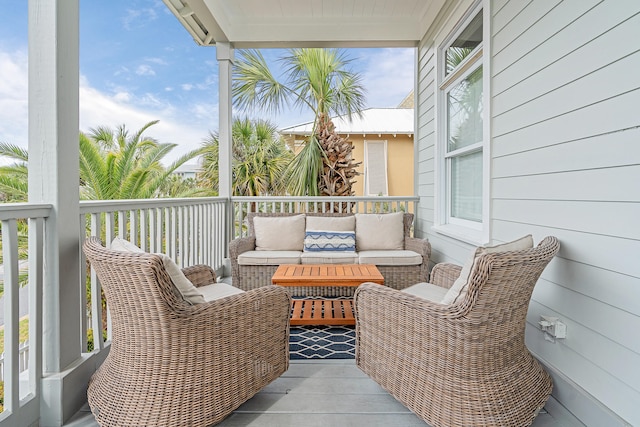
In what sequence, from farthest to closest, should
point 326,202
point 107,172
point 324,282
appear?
point 326,202, point 107,172, point 324,282

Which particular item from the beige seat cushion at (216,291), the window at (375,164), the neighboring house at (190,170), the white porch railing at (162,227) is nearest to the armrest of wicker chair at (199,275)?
the beige seat cushion at (216,291)

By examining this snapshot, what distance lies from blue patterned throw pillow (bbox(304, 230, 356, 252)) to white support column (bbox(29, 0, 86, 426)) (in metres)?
2.54

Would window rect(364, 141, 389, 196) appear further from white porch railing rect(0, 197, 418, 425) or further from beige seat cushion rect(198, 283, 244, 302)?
beige seat cushion rect(198, 283, 244, 302)

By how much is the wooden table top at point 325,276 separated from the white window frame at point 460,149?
0.88m

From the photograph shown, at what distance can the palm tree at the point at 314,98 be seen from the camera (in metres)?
5.63

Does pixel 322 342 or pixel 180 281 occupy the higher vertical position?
pixel 180 281

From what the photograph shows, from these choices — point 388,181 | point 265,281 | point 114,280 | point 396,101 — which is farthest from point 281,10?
point 396,101

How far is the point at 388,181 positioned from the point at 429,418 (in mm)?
8116

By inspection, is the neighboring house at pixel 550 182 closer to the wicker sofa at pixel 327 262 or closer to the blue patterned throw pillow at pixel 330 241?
the wicker sofa at pixel 327 262

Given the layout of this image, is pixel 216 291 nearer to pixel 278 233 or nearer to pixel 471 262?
pixel 471 262

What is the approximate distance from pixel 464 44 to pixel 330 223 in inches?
87.2

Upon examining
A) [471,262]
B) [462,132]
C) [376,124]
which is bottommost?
[471,262]

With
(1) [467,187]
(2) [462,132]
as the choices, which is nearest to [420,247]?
(1) [467,187]

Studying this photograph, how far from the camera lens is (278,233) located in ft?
13.8
